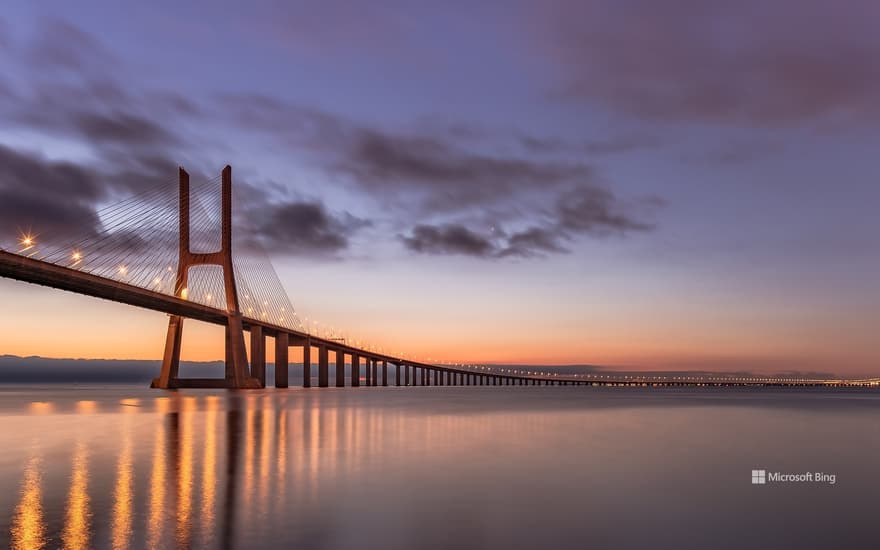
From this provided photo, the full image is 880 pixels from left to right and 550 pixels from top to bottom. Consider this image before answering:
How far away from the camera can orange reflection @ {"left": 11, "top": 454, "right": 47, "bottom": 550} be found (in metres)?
9.71

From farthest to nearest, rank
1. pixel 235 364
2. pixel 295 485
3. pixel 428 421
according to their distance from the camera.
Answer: pixel 235 364 < pixel 428 421 < pixel 295 485

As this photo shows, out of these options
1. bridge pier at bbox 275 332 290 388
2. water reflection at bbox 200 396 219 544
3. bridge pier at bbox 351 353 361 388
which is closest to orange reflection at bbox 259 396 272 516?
water reflection at bbox 200 396 219 544

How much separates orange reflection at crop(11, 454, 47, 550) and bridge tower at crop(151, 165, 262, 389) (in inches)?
2877

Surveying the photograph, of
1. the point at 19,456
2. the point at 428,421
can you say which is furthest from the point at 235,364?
the point at 19,456

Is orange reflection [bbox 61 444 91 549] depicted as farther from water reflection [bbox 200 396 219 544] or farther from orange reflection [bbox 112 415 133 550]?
water reflection [bbox 200 396 219 544]

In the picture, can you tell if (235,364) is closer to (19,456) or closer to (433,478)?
(19,456)

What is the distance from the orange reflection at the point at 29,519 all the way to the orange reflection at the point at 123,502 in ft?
3.12

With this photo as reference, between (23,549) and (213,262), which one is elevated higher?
(213,262)

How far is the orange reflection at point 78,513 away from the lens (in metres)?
9.79

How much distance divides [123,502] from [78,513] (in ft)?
3.79

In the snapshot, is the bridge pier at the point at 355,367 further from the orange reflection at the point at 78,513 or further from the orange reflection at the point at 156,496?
the orange reflection at the point at 78,513

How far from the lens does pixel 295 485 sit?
611 inches

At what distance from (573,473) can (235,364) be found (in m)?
75.4

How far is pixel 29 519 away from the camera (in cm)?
1127
